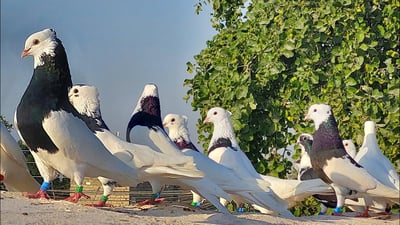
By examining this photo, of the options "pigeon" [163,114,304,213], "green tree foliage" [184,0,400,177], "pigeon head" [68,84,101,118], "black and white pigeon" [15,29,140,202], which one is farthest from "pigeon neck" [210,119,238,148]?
"black and white pigeon" [15,29,140,202]

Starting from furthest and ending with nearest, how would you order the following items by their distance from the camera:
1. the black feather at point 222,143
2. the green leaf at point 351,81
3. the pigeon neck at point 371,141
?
the green leaf at point 351,81, the pigeon neck at point 371,141, the black feather at point 222,143

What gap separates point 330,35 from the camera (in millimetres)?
8914

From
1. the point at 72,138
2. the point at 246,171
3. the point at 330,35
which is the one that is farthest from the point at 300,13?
the point at 72,138

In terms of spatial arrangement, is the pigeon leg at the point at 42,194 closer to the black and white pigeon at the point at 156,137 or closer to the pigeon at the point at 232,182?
the black and white pigeon at the point at 156,137

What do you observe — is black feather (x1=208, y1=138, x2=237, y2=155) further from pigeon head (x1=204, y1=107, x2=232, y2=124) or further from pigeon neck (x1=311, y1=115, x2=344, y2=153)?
pigeon neck (x1=311, y1=115, x2=344, y2=153)

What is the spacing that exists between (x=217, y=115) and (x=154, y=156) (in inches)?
114

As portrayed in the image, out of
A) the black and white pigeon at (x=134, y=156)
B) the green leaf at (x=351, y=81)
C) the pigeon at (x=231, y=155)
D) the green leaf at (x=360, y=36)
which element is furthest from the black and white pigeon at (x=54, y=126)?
the green leaf at (x=360, y=36)

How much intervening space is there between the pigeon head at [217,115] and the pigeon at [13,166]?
3.26m

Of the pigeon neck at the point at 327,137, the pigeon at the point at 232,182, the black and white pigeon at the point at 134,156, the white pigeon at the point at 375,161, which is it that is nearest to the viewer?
the black and white pigeon at the point at 134,156

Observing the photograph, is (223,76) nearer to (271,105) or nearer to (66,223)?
(271,105)

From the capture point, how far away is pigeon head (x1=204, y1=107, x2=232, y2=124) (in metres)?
8.31

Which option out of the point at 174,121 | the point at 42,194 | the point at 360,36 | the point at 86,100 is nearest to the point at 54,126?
the point at 42,194

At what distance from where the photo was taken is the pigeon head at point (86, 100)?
6.38 metres

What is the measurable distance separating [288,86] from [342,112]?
2.53 feet
